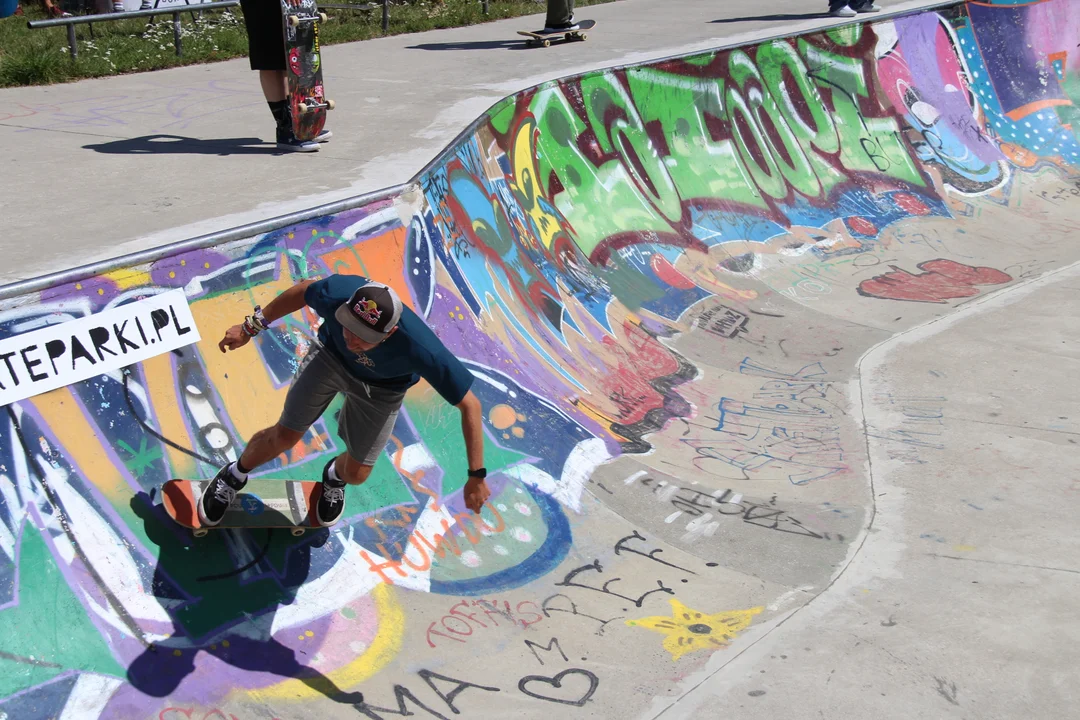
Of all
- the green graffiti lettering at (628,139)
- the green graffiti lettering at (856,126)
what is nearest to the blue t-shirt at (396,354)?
the green graffiti lettering at (628,139)

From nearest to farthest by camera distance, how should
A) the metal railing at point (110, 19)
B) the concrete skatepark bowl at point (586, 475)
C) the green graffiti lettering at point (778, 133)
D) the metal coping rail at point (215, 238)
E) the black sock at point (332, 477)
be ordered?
1. the concrete skatepark bowl at point (586, 475)
2. the metal coping rail at point (215, 238)
3. the black sock at point (332, 477)
4. the metal railing at point (110, 19)
5. the green graffiti lettering at point (778, 133)

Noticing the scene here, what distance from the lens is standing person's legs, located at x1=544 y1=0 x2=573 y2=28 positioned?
14448 millimetres

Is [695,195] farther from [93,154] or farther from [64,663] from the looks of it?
Result: [64,663]

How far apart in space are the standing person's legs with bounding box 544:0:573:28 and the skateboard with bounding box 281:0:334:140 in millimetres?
6691

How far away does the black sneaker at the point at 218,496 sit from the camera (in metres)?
4.82

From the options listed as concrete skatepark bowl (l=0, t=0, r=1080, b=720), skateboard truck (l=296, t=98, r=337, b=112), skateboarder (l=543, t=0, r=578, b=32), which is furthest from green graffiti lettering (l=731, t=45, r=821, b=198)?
skateboard truck (l=296, t=98, r=337, b=112)

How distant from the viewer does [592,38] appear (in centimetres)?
1488

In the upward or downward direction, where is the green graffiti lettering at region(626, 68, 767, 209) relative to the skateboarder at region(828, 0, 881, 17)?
downward

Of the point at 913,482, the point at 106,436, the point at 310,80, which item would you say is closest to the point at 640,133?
the point at 310,80

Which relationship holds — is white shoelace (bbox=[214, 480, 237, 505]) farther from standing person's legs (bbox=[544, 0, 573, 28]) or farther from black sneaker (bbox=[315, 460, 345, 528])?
standing person's legs (bbox=[544, 0, 573, 28])

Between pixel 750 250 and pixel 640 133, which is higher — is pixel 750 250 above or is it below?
below

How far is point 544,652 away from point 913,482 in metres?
3.24

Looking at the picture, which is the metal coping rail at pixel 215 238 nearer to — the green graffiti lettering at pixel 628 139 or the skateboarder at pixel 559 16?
the green graffiti lettering at pixel 628 139

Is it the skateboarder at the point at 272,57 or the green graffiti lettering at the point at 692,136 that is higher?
the skateboarder at the point at 272,57
